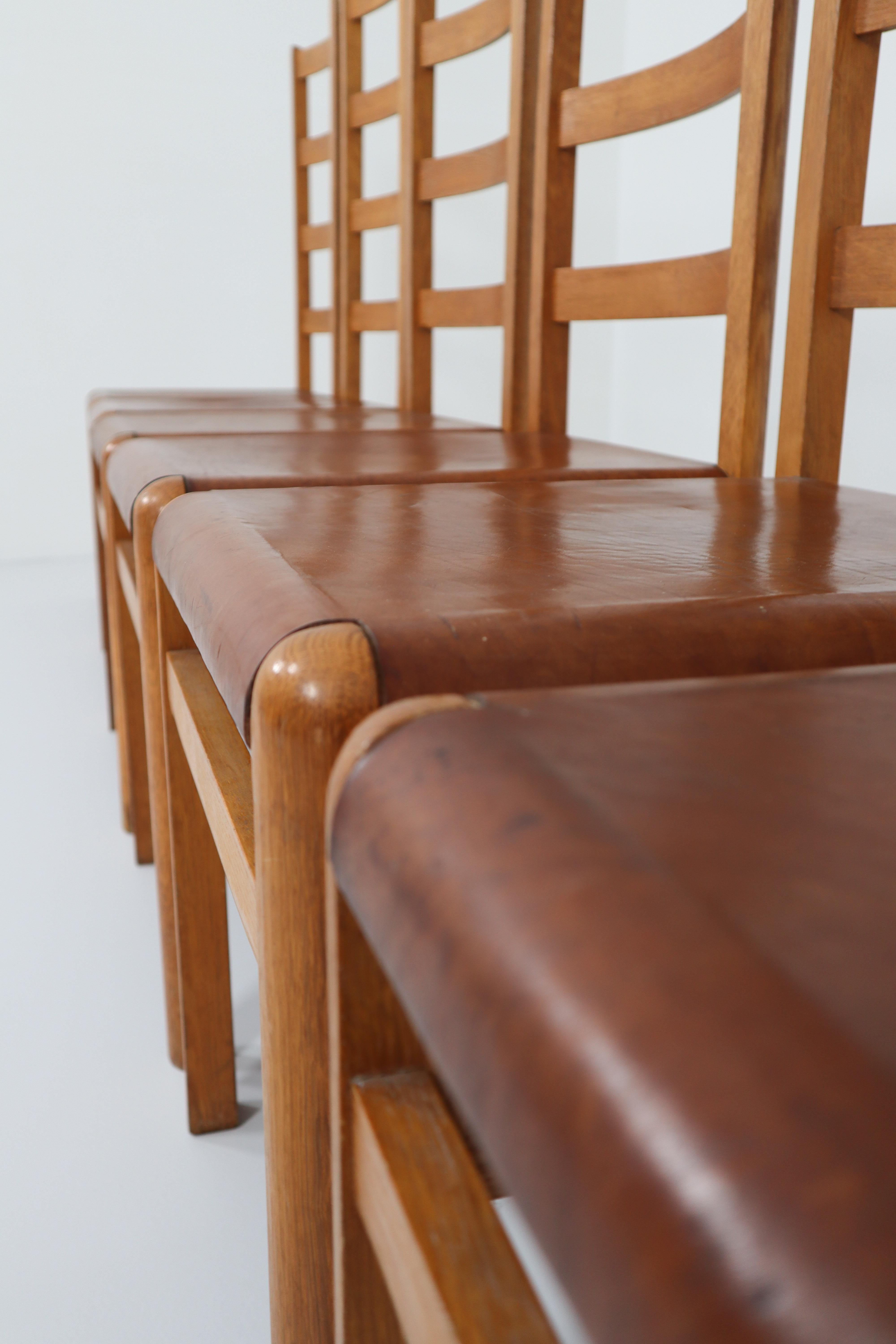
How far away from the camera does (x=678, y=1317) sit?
0.41ft

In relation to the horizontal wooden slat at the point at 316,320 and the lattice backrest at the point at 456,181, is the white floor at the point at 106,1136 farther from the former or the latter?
the horizontal wooden slat at the point at 316,320

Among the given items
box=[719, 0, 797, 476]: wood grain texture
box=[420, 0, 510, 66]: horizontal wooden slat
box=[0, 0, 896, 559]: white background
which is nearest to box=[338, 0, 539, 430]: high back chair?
box=[420, 0, 510, 66]: horizontal wooden slat

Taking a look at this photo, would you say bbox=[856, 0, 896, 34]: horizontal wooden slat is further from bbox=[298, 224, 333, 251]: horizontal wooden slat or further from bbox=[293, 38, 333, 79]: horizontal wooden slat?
bbox=[293, 38, 333, 79]: horizontal wooden slat

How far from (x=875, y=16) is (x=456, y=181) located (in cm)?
74

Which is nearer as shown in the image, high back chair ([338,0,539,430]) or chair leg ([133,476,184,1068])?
chair leg ([133,476,184,1068])

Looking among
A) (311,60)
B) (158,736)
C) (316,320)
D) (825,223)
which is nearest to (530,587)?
(158,736)

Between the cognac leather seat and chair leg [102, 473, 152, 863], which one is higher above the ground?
the cognac leather seat

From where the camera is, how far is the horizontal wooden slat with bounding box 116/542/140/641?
936 millimetres

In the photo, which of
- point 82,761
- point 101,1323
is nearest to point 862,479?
point 82,761

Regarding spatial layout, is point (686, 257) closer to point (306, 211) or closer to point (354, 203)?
point (354, 203)

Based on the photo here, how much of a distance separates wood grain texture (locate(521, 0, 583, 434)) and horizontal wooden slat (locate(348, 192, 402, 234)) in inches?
17.0

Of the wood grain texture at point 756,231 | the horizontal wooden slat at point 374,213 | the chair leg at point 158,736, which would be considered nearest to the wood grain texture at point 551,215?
the wood grain texture at point 756,231

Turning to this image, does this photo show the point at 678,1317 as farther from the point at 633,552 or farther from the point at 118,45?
the point at 118,45

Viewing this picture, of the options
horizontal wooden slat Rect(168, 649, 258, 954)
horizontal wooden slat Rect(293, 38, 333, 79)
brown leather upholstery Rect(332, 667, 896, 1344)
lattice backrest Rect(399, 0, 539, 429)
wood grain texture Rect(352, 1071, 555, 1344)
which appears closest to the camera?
brown leather upholstery Rect(332, 667, 896, 1344)
